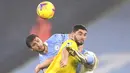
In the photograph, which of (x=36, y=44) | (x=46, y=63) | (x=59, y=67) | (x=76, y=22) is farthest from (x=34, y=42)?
(x=76, y=22)

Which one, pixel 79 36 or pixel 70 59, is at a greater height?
pixel 79 36

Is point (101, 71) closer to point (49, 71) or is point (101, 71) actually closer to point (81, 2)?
point (81, 2)

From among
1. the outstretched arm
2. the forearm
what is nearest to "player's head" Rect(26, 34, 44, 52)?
the forearm

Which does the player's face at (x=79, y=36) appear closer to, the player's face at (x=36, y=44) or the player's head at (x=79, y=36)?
the player's head at (x=79, y=36)

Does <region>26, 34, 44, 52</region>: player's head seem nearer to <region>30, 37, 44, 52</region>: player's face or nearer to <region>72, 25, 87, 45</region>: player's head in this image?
<region>30, 37, 44, 52</region>: player's face

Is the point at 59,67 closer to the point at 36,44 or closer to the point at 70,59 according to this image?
the point at 70,59

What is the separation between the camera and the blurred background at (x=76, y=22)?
450 centimetres

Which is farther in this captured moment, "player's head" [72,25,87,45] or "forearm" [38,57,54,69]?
"forearm" [38,57,54,69]

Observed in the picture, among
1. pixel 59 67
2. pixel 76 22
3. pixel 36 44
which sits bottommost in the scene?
pixel 59 67

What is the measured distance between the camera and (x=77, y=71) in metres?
3.03

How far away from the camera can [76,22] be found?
4.58 meters

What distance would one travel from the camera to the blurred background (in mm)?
4504

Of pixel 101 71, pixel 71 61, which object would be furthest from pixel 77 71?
pixel 101 71

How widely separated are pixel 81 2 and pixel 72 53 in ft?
5.93
